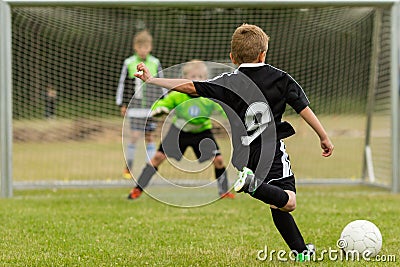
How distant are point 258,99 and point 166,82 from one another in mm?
531

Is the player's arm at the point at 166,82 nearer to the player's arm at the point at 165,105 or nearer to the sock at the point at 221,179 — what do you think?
the player's arm at the point at 165,105

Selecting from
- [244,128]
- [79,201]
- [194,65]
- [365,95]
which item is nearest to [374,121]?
[365,95]

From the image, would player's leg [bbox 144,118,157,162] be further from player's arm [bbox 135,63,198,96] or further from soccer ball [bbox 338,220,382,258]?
player's arm [bbox 135,63,198,96]

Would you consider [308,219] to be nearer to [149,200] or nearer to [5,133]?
[149,200]

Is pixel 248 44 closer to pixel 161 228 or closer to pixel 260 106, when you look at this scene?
pixel 260 106

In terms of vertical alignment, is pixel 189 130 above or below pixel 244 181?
below

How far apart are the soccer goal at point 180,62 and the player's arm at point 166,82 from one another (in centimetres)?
437

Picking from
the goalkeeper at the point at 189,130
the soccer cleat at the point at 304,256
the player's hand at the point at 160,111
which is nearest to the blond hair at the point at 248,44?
the soccer cleat at the point at 304,256

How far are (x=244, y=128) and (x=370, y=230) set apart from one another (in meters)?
1.01

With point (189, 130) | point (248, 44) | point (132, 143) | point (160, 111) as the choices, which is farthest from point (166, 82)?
point (132, 143)

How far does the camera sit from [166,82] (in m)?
3.79

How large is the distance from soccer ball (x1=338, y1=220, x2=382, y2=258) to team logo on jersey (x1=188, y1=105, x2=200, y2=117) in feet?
9.47

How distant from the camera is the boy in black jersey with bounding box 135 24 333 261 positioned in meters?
3.85

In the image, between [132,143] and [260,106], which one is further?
[132,143]
